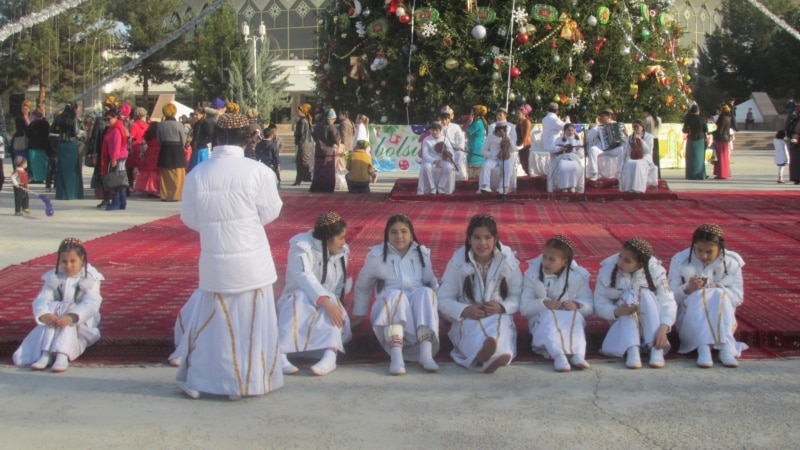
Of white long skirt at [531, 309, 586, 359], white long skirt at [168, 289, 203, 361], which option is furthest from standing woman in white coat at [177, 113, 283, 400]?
white long skirt at [531, 309, 586, 359]

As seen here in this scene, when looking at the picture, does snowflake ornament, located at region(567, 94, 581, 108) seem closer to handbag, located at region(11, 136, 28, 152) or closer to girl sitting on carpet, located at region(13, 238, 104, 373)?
handbag, located at region(11, 136, 28, 152)

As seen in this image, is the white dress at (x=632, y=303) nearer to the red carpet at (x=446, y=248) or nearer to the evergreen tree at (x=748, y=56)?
the red carpet at (x=446, y=248)

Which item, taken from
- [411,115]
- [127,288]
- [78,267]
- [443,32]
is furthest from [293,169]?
[78,267]

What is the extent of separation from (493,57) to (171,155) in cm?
824

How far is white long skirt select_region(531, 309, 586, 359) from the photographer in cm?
580

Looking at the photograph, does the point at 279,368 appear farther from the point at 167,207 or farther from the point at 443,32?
the point at 443,32

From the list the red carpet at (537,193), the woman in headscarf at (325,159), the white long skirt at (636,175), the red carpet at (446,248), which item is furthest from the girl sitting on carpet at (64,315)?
the woman in headscarf at (325,159)

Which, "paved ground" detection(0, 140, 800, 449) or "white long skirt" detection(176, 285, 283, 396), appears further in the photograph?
"white long skirt" detection(176, 285, 283, 396)

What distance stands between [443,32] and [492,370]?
16472mm

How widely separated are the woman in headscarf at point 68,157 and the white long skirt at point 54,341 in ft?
33.7

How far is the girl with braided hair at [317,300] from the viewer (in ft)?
19.1

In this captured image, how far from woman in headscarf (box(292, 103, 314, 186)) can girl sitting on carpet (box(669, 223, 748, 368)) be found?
1421cm

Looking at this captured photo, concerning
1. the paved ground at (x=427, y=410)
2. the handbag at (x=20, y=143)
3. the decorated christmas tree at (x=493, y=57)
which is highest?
the decorated christmas tree at (x=493, y=57)

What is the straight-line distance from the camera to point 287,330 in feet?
19.2
